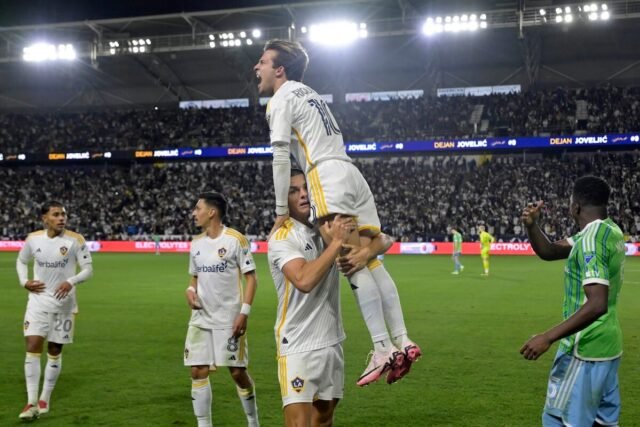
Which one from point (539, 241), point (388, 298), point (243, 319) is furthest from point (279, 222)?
point (243, 319)

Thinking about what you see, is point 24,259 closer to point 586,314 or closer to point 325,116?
point 325,116

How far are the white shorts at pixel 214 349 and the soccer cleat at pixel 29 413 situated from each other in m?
2.17

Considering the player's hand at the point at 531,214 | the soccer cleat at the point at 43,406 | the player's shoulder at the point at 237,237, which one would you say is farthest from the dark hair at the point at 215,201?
the player's hand at the point at 531,214

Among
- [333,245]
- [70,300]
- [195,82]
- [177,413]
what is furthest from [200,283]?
[195,82]

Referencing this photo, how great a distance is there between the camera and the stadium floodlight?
41406mm

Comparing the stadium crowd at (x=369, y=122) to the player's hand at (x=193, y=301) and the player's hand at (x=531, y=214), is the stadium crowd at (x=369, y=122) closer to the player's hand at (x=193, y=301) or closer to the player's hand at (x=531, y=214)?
the player's hand at (x=193, y=301)

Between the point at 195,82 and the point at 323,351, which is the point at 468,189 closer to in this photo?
the point at 195,82

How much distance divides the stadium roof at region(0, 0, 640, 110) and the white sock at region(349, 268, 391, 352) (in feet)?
124

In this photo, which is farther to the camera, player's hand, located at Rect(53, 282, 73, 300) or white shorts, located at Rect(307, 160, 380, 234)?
player's hand, located at Rect(53, 282, 73, 300)

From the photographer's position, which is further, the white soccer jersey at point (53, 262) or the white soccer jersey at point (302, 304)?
the white soccer jersey at point (53, 262)

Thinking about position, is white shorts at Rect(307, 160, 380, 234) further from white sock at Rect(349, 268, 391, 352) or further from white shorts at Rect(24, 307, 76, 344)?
white shorts at Rect(24, 307, 76, 344)

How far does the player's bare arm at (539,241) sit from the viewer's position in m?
5.50

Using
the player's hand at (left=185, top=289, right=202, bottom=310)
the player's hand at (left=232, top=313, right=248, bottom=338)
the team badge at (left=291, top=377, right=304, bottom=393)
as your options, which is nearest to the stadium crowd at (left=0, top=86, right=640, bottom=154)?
the player's hand at (left=185, top=289, right=202, bottom=310)

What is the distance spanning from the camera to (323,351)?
454cm
